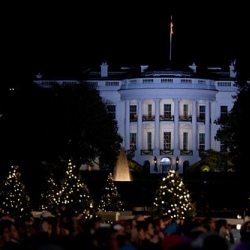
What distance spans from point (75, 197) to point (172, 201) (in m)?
3.43

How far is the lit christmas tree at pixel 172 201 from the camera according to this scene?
134 feet

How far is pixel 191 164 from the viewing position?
392 ft

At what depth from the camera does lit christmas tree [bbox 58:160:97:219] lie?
41688 millimetres

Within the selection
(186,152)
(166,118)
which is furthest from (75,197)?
(166,118)

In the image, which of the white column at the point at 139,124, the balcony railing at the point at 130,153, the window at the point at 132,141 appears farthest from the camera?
the white column at the point at 139,124

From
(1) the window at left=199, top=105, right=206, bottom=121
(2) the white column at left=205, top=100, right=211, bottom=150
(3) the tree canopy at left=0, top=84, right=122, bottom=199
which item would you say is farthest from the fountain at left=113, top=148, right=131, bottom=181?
(1) the window at left=199, top=105, right=206, bottom=121

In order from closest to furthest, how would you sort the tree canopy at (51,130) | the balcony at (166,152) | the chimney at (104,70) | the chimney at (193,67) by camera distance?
the tree canopy at (51,130) < the balcony at (166,152) < the chimney at (193,67) < the chimney at (104,70)

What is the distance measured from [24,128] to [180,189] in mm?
30817

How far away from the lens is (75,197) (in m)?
42.2

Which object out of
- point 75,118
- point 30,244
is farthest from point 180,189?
point 75,118

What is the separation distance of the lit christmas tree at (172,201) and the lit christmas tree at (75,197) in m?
2.22

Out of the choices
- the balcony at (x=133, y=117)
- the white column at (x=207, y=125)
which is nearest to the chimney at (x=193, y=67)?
the white column at (x=207, y=125)

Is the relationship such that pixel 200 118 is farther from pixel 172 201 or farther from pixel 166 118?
pixel 172 201

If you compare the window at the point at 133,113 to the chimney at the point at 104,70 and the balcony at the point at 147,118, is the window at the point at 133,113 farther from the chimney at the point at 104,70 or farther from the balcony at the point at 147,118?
the chimney at the point at 104,70
